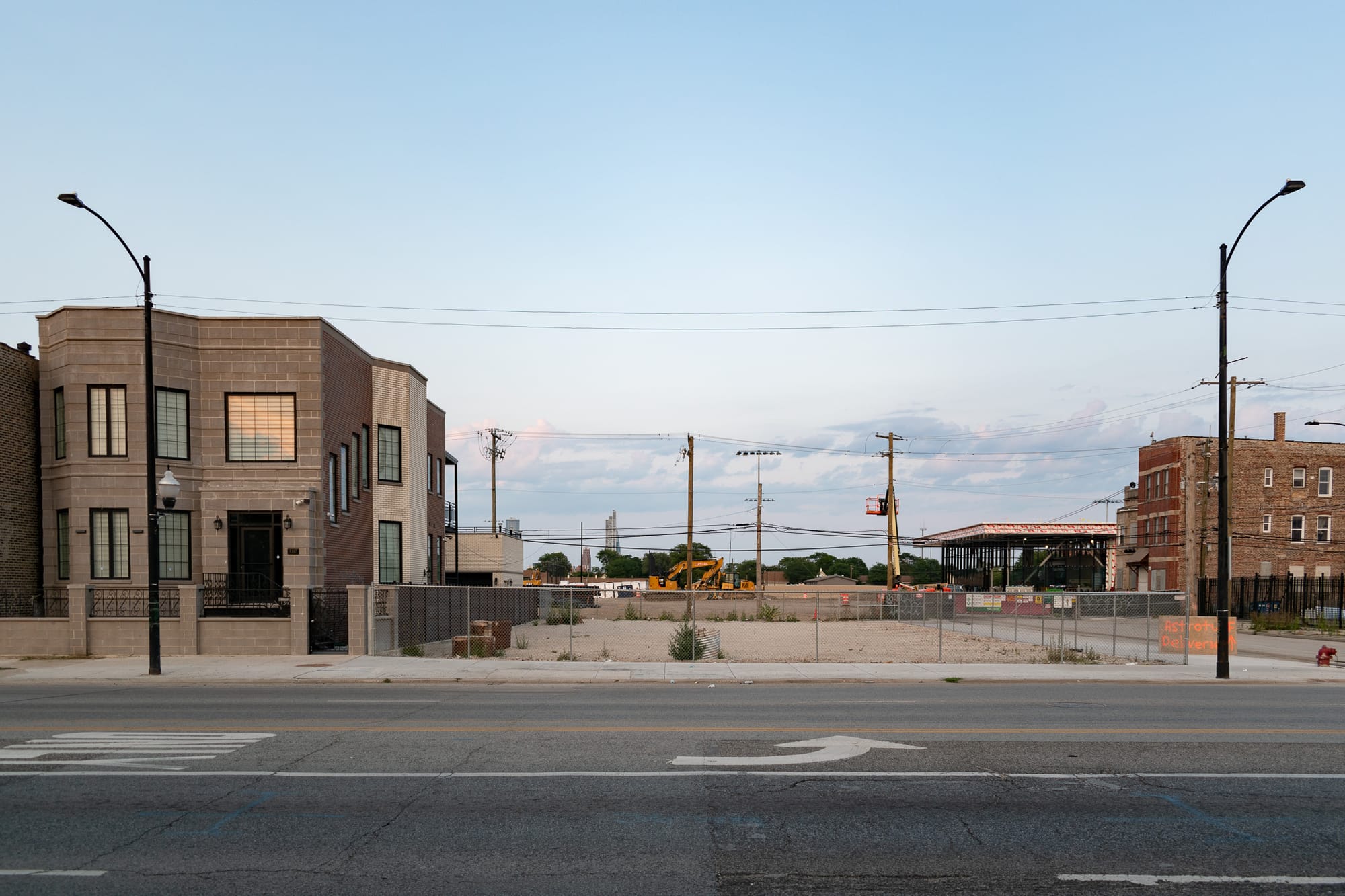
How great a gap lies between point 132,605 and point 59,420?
6.68 m

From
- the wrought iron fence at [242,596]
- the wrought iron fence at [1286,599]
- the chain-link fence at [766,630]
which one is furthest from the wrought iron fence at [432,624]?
the wrought iron fence at [1286,599]

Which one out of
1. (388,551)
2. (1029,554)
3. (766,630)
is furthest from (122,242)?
(1029,554)

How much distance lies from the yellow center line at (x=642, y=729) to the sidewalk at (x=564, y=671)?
6883 millimetres

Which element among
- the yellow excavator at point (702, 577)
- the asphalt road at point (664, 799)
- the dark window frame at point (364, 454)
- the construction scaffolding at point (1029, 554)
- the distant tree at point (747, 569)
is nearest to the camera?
the asphalt road at point (664, 799)

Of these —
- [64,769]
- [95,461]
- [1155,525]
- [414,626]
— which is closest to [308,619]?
[414,626]

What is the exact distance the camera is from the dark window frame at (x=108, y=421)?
28.0 metres

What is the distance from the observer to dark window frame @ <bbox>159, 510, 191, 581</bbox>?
28125 millimetres

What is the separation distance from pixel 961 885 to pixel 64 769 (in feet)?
32.4

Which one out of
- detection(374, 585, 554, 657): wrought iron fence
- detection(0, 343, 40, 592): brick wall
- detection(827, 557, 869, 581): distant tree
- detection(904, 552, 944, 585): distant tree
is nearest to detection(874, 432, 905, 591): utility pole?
detection(374, 585, 554, 657): wrought iron fence

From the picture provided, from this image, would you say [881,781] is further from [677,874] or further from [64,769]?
[64,769]

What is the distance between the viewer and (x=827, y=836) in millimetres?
8438

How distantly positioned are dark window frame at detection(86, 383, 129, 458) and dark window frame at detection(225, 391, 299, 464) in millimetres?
2655

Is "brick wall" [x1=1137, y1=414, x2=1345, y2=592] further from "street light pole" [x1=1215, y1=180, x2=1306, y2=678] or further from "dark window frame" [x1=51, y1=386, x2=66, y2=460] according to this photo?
"dark window frame" [x1=51, y1=386, x2=66, y2=460]

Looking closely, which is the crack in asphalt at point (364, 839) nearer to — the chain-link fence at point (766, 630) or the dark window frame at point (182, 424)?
the chain-link fence at point (766, 630)
